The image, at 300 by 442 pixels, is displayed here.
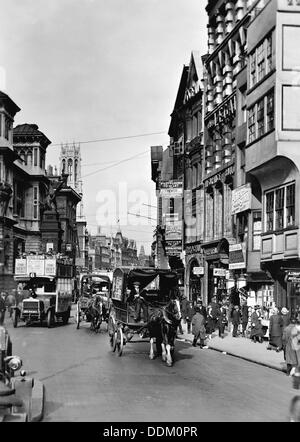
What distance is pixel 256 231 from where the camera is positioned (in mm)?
32969

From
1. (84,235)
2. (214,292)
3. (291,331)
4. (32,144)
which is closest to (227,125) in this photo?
(214,292)

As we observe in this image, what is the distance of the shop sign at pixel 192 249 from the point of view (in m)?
46.4

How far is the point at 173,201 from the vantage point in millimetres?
62500

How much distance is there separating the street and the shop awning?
284 inches

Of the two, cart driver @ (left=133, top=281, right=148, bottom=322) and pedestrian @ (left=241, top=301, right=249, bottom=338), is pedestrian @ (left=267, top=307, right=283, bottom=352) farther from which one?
pedestrian @ (left=241, top=301, right=249, bottom=338)

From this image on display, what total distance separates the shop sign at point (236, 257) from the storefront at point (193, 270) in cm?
753

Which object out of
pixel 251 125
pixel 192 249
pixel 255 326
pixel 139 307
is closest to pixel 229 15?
pixel 251 125

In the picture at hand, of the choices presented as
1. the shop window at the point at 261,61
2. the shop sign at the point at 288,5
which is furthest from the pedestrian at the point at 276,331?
the shop sign at the point at 288,5

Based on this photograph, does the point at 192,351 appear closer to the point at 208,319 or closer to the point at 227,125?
the point at 208,319

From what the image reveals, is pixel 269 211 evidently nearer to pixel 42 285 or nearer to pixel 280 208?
pixel 280 208

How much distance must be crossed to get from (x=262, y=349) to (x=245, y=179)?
499 inches

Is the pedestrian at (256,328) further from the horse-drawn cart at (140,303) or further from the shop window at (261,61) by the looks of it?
the shop window at (261,61)

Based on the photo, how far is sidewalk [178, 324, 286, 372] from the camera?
2027 cm

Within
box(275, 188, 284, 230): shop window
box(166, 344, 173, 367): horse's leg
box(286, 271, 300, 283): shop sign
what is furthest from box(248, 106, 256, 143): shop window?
box(166, 344, 173, 367): horse's leg
